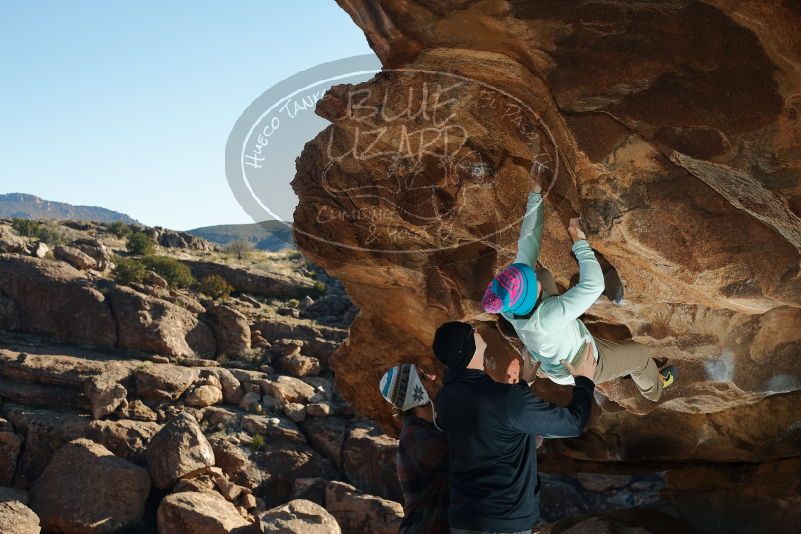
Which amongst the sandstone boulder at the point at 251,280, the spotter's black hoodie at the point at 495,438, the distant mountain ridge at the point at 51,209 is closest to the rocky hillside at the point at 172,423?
the sandstone boulder at the point at 251,280

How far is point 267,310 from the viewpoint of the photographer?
30094 mm

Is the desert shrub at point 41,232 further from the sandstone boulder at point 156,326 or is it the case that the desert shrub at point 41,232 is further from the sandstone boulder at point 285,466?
the sandstone boulder at point 285,466

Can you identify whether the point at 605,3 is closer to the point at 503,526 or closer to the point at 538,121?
the point at 538,121

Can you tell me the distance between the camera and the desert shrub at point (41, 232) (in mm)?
36188

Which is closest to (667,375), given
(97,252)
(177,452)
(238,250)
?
(177,452)

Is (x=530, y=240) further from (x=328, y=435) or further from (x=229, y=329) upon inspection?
(x=229, y=329)

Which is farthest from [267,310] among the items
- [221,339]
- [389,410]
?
[389,410]

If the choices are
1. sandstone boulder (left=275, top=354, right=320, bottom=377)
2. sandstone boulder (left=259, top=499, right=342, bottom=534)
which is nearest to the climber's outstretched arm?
sandstone boulder (left=259, top=499, right=342, bottom=534)

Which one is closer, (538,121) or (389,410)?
(538,121)

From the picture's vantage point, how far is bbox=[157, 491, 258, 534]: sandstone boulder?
606 inches

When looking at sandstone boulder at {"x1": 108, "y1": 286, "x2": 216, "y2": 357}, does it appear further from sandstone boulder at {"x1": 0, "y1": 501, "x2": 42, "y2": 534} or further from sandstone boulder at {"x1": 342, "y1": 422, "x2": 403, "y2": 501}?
sandstone boulder at {"x1": 0, "y1": 501, "x2": 42, "y2": 534}

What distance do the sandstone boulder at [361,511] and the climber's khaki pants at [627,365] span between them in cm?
1093

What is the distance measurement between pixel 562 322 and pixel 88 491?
1470 centimetres

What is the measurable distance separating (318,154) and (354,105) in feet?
5.09
